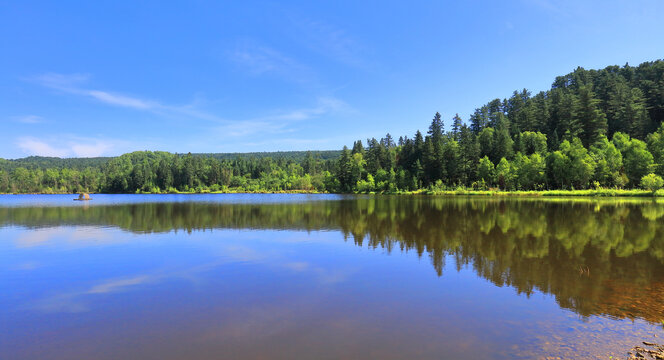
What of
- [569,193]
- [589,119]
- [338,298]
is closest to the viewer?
[338,298]

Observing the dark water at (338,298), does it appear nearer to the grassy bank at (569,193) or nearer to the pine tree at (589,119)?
the grassy bank at (569,193)

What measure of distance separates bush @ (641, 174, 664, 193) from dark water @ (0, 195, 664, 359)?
64459mm

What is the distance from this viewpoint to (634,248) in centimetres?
1784

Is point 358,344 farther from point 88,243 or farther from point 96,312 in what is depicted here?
point 88,243

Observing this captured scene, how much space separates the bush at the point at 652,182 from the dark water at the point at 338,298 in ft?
211

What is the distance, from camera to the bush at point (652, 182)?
66062 mm

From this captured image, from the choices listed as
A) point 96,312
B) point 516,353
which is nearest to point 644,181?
point 516,353

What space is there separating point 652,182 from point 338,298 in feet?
283

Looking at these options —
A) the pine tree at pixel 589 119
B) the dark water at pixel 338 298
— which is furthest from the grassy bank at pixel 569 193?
the dark water at pixel 338 298

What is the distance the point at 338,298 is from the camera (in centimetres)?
1088

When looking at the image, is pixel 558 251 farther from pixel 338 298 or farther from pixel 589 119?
pixel 589 119

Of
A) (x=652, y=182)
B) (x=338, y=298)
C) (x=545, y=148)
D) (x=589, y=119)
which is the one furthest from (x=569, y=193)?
(x=338, y=298)

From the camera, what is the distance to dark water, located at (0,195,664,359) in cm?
752

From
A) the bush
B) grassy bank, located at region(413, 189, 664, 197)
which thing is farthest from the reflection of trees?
the bush
